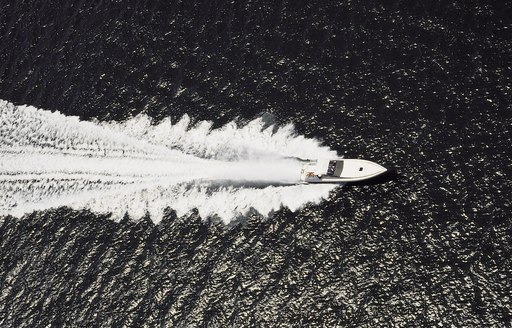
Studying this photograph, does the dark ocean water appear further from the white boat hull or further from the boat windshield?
the boat windshield

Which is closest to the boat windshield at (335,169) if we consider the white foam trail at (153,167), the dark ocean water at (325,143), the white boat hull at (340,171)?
the white boat hull at (340,171)

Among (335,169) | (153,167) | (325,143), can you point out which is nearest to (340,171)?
(335,169)

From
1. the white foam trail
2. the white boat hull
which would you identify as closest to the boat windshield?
the white boat hull

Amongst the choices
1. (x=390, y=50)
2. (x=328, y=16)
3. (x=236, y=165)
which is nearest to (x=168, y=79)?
(x=236, y=165)

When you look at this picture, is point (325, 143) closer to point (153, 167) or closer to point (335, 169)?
point (335, 169)

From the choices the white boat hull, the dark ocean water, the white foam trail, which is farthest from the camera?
the white foam trail

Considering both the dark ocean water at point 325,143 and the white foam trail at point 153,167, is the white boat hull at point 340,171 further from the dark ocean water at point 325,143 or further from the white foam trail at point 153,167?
the dark ocean water at point 325,143
